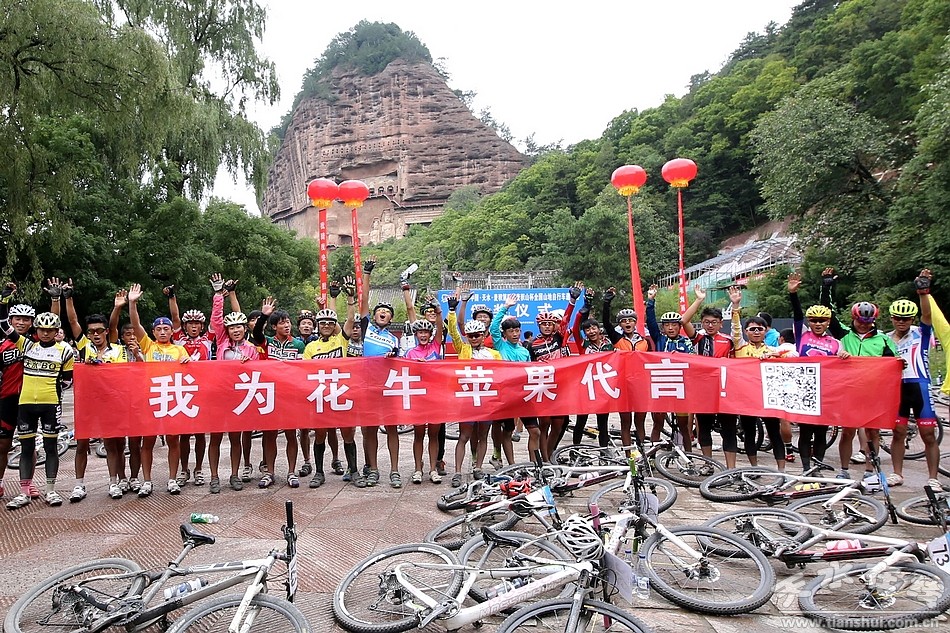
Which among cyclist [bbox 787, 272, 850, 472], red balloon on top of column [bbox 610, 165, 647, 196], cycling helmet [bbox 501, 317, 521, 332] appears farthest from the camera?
red balloon on top of column [bbox 610, 165, 647, 196]

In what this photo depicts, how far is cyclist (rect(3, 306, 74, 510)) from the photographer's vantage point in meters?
5.41

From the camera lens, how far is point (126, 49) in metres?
11.0

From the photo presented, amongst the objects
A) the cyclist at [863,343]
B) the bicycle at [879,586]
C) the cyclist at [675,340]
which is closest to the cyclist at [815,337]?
the cyclist at [863,343]

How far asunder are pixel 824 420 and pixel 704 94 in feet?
173

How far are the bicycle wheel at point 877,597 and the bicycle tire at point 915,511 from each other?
171 centimetres

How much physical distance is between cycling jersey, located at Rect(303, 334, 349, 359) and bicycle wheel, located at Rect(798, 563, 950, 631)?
191 inches

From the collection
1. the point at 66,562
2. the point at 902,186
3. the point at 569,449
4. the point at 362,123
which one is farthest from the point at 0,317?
the point at 362,123

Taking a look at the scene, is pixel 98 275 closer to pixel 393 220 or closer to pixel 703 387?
pixel 703 387

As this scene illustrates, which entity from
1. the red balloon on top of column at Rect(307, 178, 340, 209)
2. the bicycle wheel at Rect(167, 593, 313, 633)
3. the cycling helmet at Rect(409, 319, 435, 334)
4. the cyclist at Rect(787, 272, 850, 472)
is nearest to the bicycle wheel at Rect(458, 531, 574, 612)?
the bicycle wheel at Rect(167, 593, 313, 633)

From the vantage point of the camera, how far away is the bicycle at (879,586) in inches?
123

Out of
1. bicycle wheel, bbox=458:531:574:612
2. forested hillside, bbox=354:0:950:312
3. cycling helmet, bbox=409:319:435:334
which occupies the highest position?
forested hillside, bbox=354:0:950:312

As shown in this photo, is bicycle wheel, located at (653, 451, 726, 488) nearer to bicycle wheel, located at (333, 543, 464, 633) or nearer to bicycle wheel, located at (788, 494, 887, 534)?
bicycle wheel, located at (788, 494, 887, 534)

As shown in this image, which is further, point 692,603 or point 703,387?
point 703,387

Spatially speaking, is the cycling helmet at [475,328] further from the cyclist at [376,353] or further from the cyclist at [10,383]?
the cyclist at [10,383]
